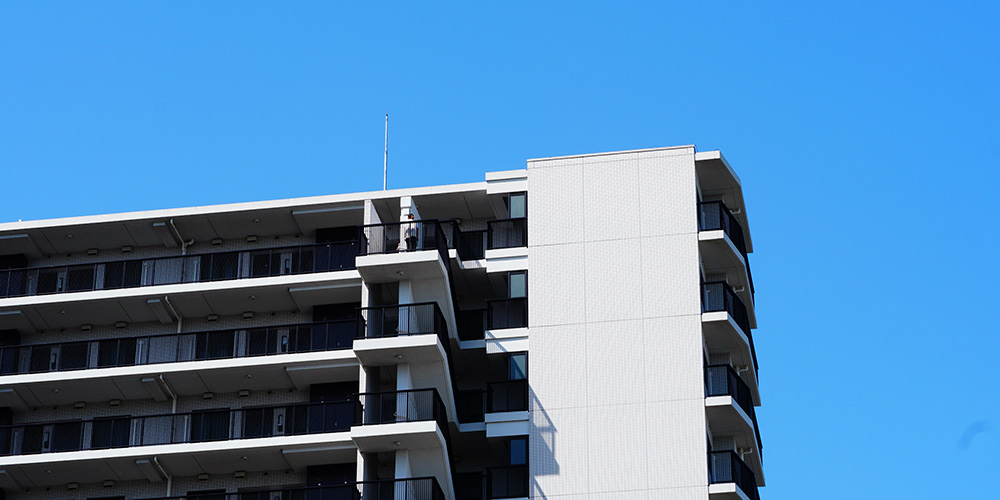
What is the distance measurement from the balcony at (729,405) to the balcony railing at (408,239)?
1121cm

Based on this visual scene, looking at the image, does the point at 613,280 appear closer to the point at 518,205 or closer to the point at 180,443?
the point at 518,205

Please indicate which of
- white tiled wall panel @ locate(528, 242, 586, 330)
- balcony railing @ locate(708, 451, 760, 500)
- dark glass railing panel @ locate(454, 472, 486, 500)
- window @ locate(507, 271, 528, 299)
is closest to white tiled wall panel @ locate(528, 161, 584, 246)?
white tiled wall panel @ locate(528, 242, 586, 330)

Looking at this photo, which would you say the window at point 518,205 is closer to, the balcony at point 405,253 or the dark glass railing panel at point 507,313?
the balcony at point 405,253

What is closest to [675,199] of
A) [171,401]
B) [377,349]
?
[377,349]

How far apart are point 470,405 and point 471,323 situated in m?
3.24

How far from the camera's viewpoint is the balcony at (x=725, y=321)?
218ft

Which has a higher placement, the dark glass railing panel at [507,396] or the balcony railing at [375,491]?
the dark glass railing panel at [507,396]

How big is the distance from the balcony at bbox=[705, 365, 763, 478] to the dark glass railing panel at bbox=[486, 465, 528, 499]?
7.23m

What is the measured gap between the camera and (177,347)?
69875mm

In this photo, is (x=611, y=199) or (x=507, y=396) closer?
(x=507, y=396)

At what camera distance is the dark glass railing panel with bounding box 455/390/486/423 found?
67.9 metres

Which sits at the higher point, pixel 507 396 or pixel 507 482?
pixel 507 396

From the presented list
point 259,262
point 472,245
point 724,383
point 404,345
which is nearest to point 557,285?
point 472,245

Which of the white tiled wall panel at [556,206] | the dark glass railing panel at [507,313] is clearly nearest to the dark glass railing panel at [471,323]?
the dark glass railing panel at [507,313]
